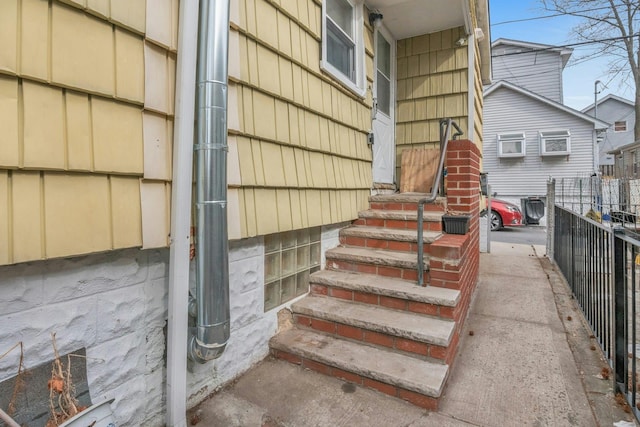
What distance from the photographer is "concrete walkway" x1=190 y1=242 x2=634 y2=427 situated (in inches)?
72.1

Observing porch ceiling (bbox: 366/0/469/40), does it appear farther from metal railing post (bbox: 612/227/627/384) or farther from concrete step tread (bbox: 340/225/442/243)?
metal railing post (bbox: 612/227/627/384)

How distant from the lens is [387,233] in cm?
318

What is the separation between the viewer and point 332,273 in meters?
3.05

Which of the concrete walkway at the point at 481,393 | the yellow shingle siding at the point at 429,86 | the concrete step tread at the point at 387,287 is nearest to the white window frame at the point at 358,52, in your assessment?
the yellow shingle siding at the point at 429,86

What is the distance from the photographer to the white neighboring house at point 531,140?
1295cm

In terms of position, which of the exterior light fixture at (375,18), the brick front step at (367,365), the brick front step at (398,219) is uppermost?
the exterior light fixture at (375,18)

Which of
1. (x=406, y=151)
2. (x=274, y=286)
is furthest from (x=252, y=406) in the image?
(x=406, y=151)

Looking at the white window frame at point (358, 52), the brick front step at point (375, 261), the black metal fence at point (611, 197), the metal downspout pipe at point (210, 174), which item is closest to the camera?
the metal downspout pipe at point (210, 174)

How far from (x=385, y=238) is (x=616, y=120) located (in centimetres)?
2669

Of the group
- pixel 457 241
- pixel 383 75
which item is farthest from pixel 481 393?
pixel 383 75

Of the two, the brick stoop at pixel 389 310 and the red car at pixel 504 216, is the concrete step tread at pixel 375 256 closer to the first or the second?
the brick stoop at pixel 389 310

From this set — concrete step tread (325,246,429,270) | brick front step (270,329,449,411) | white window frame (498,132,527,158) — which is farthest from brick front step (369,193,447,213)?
white window frame (498,132,527,158)

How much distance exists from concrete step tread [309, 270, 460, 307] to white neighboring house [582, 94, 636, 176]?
24.7 metres

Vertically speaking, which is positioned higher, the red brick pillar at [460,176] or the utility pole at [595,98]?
the utility pole at [595,98]
